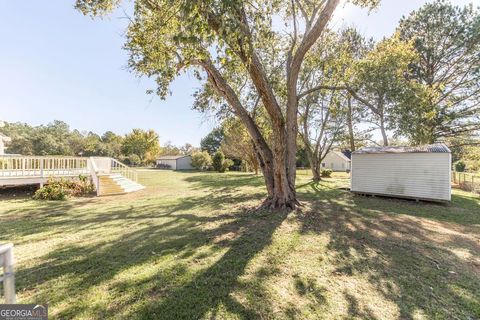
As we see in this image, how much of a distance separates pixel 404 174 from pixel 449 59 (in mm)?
10921

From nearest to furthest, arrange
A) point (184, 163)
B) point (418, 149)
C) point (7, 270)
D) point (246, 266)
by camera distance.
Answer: point (7, 270)
point (246, 266)
point (418, 149)
point (184, 163)

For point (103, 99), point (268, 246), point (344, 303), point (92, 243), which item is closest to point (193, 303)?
point (344, 303)

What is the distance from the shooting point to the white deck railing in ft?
31.7

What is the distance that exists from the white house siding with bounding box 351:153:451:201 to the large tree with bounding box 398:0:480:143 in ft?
14.5

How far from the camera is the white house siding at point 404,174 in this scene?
944 cm

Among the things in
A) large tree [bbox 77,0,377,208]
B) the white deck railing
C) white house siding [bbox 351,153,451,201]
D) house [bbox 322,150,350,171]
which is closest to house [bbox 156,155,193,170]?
house [bbox 322,150,350,171]

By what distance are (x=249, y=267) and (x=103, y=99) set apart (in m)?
20.8

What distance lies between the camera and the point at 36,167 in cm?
1064

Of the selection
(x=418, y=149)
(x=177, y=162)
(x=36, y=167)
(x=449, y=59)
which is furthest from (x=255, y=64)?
(x=177, y=162)

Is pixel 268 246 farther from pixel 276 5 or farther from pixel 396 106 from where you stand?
pixel 276 5

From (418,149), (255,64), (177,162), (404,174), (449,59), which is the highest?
(449,59)

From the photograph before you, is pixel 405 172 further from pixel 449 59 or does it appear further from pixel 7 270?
pixel 7 270

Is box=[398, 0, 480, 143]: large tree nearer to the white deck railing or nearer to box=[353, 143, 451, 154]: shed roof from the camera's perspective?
box=[353, 143, 451, 154]: shed roof

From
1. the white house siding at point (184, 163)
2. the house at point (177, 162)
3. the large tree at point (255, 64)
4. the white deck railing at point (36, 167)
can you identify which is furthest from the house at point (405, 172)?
the white house siding at point (184, 163)
